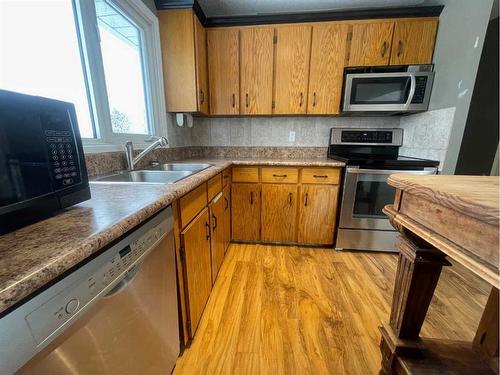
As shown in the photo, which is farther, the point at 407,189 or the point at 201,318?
the point at 201,318

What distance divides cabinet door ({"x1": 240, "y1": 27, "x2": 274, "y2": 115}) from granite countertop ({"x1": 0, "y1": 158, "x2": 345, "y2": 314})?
172 cm

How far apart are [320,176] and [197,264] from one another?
1.40 meters

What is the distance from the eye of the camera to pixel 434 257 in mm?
806

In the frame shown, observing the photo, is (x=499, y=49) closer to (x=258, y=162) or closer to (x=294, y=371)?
(x=258, y=162)

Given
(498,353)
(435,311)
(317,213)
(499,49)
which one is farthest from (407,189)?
(499,49)

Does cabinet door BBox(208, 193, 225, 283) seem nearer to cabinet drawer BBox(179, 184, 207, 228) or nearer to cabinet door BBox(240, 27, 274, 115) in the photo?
cabinet drawer BBox(179, 184, 207, 228)

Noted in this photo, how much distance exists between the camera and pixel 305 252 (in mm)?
2123

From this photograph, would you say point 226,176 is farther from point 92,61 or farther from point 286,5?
point 286,5

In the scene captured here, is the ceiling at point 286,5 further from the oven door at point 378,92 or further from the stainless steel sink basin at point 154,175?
the stainless steel sink basin at point 154,175

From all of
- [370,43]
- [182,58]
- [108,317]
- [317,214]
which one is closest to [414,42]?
[370,43]

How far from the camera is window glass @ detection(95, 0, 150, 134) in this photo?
55.5 inches

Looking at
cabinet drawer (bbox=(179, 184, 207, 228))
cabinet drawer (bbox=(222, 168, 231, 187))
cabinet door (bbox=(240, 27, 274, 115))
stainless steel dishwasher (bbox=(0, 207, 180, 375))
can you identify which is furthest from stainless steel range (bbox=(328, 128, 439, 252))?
stainless steel dishwasher (bbox=(0, 207, 180, 375))

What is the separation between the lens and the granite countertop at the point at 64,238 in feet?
1.10

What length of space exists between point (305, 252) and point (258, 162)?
1021 millimetres
